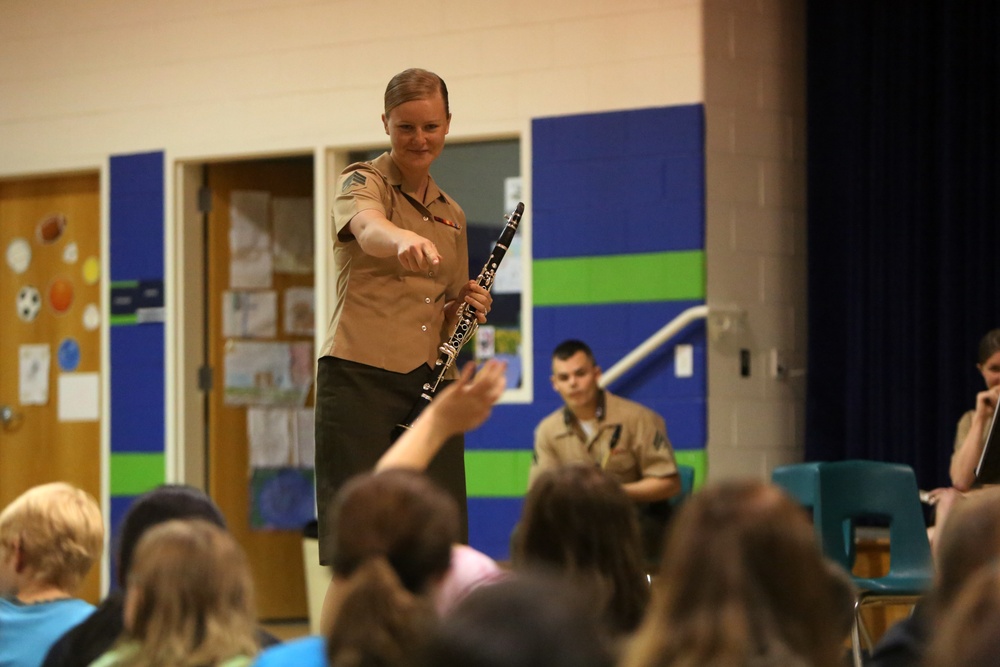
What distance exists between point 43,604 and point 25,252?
17.9ft

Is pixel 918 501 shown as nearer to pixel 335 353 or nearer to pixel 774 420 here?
pixel 774 420

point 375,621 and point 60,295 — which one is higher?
point 60,295

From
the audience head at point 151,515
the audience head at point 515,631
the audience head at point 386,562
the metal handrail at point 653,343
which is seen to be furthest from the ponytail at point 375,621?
the metal handrail at point 653,343

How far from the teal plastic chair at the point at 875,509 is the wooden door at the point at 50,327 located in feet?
13.9

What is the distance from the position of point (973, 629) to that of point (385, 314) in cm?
204

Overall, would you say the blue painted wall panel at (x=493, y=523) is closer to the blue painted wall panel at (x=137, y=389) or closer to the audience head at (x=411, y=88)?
the blue painted wall panel at (x=137, y=389)

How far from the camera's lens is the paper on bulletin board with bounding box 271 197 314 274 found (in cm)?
752

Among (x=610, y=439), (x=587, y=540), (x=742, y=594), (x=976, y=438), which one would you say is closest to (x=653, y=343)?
(x=610, y=439)

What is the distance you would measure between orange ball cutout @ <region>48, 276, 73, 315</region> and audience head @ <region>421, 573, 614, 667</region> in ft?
22.0

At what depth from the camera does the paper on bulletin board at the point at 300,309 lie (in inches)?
296

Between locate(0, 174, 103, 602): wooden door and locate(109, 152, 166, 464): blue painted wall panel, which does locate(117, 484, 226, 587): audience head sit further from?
locate(0, 174, 103, 602): wooden door

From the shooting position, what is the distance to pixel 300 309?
7.54m

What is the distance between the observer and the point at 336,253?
11.0 feet

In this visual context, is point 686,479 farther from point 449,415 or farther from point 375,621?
point 375,621
